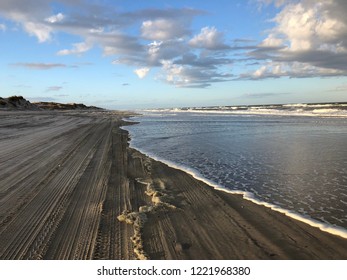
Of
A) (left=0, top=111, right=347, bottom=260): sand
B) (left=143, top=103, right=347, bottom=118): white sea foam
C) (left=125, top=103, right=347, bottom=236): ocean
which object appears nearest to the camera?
(left=0, top=111, right=347, bottom=260): sand

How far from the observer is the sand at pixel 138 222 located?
418 cm

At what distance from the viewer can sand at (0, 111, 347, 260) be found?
4.18m

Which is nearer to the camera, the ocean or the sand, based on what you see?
the sand

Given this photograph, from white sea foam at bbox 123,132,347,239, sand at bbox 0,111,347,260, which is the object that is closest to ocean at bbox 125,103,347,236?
white sea foam at bbox 123,132,347,239

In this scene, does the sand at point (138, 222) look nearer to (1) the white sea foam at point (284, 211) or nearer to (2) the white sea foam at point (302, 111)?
(1) the white sea foam at point (284, 211)

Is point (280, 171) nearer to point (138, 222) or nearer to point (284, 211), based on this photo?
point (284, 211)

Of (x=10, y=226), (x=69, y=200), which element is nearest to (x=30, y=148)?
(x=69, y=200)

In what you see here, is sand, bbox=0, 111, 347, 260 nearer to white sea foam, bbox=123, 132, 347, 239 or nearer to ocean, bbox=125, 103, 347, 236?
white sea foam, bbox=123, 132, 347, 239

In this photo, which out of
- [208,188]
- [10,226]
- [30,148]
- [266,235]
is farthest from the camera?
[30,148]

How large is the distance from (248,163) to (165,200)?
4170 mm

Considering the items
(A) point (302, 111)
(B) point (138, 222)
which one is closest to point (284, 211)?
(B) point (138, 222)

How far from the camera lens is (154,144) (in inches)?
598

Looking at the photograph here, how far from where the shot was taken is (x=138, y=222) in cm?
517
